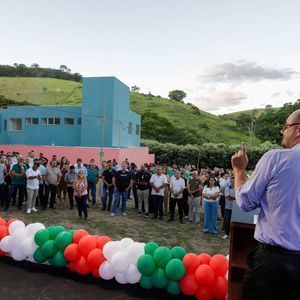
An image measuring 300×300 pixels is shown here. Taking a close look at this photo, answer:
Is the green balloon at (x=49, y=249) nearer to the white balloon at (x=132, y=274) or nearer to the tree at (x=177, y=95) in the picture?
the white balloon at (x=132, y=274)

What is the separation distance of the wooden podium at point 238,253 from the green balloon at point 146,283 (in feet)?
5.76

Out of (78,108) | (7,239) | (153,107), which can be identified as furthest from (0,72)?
(7,239)

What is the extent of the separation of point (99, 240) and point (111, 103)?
77.9 ft

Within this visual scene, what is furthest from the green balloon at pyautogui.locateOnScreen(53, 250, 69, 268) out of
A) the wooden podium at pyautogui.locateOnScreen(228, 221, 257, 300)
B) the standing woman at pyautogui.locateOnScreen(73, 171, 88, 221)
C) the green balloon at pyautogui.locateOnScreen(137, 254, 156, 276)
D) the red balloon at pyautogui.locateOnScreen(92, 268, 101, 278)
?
the standing woman at pyautogui.locateOnScreen(73, 171, 88, 221)

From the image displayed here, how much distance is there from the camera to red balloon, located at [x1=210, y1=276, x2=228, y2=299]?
3.78 m

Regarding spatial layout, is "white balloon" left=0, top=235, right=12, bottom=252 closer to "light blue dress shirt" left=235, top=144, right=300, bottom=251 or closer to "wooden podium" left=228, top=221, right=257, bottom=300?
"wooden podium" left=228, top=221, right=257, bottom=300

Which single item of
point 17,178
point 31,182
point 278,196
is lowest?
point 31,182

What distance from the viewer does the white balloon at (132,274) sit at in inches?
Answer: 160

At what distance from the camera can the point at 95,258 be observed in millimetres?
4211

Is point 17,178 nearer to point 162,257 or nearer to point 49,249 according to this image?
point 49,249

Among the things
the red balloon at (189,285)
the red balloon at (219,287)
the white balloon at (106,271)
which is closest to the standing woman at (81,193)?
the white balloon at (106,271)

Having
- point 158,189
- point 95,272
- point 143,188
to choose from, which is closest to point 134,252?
point 95,272

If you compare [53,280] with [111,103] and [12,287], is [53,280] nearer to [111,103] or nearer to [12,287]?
[12,287]

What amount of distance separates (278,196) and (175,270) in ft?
9.05
